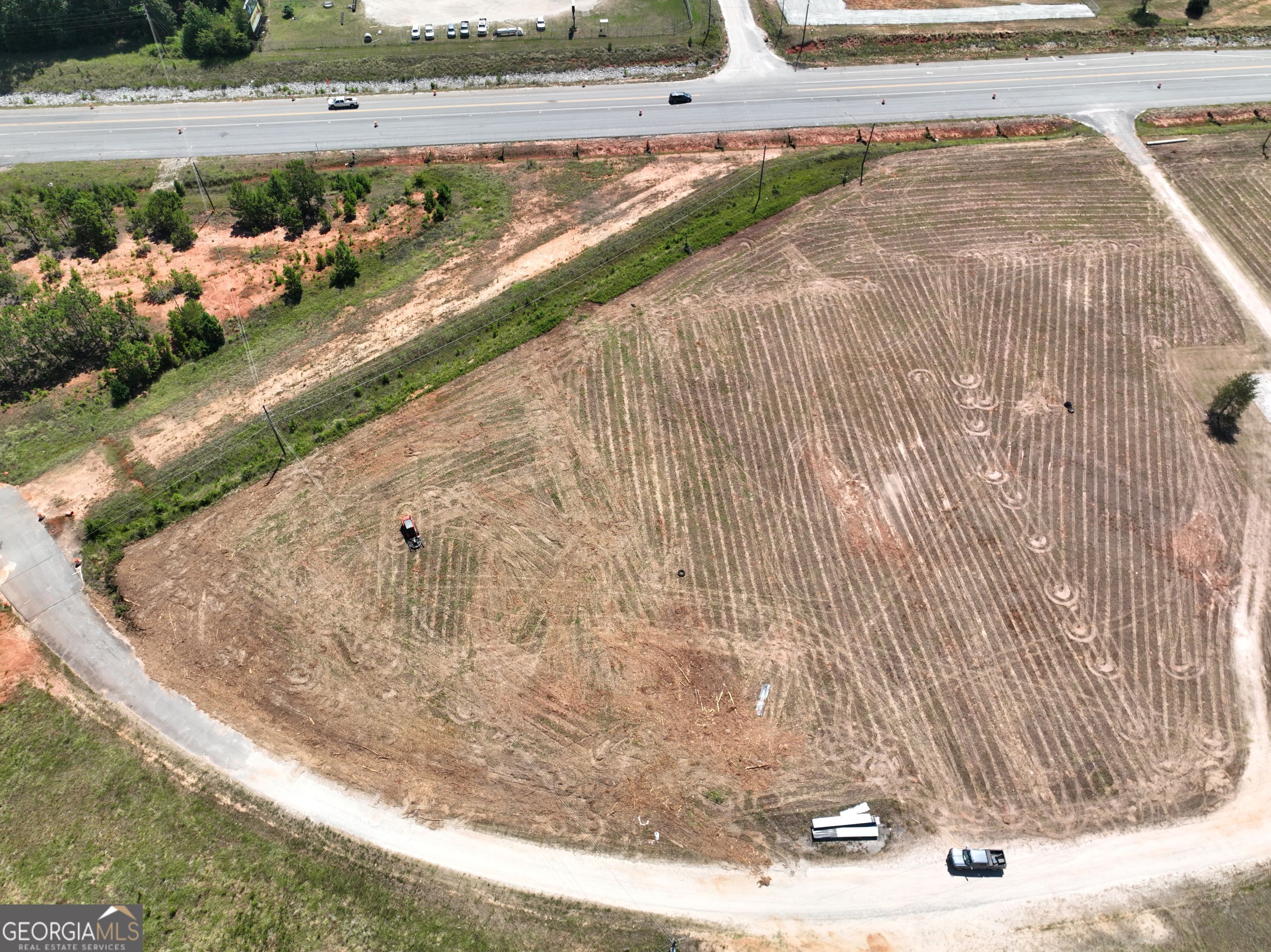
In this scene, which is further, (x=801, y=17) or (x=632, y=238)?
(x=801, y=17)

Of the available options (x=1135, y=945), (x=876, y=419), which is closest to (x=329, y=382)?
(x=876, y=419)

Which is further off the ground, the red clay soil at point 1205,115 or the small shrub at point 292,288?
the red clay soil at point 1205,115

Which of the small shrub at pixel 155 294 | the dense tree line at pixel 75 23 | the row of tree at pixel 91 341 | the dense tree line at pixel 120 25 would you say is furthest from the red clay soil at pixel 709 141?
the dense tree line at pixel 75 23

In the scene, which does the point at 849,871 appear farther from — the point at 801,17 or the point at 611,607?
the point at 801,17

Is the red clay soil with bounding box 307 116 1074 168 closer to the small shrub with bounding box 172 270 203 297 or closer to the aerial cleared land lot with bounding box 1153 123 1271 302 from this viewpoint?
the aerial cleared land lot with bounding box 1153 123 1271 302

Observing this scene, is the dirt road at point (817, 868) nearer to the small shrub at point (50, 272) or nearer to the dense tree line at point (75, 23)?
the small shrub at point (50, 272)
